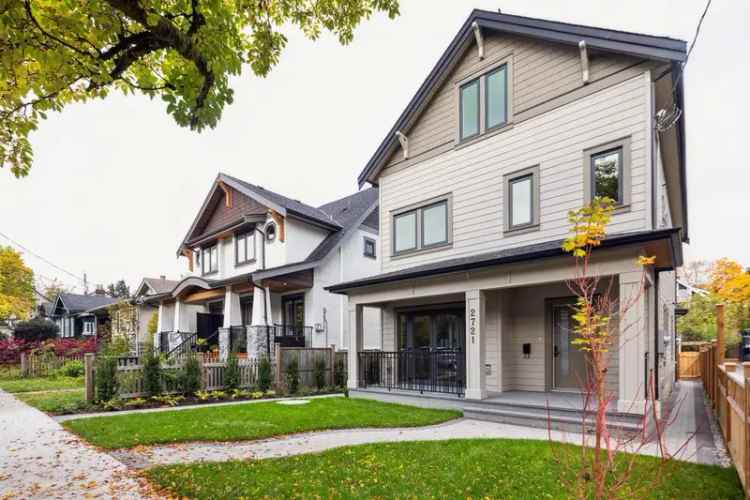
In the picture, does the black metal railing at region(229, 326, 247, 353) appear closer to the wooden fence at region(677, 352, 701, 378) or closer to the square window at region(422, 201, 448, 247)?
the square window at region(422, 201, 448, 247)

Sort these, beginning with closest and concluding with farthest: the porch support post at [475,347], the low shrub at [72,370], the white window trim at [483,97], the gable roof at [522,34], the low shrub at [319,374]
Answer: the gable roof at [522,34], the porch support post at [475,347], the white window trim at [483,97], the low shrub at [319,374], the low shrub at [72,370]

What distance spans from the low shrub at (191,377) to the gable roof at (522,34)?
23.4ft

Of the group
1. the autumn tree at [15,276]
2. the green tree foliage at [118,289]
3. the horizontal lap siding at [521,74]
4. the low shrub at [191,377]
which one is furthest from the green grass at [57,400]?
the green tree foliage at [118,289]

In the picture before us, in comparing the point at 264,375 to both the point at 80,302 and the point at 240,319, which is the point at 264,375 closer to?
the point at 240,319

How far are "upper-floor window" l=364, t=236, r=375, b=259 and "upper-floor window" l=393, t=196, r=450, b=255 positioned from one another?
5018 mm

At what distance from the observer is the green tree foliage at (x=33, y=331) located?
28.0 m

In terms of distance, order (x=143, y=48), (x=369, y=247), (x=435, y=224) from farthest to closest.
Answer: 1. (x=369, y=247)
2. (x=435, y=224)
3. (x=143, y=48)

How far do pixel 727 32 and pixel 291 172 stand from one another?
3955cm

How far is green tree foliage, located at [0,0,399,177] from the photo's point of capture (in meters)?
4.65

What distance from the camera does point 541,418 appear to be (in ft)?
26.9

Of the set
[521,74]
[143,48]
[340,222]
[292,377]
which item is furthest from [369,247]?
[143,48]

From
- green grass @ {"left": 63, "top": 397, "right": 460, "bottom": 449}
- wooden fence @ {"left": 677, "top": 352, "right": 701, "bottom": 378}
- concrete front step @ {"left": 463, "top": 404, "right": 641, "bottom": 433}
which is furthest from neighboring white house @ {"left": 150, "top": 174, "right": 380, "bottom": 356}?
wooden fence @ {"left": 677, "top": 352, "right": 701, "bottom": 378}

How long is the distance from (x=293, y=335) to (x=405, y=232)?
635 centimetres

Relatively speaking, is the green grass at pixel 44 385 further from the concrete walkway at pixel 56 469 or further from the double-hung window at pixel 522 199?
the double-hung window at pixel 522 199
